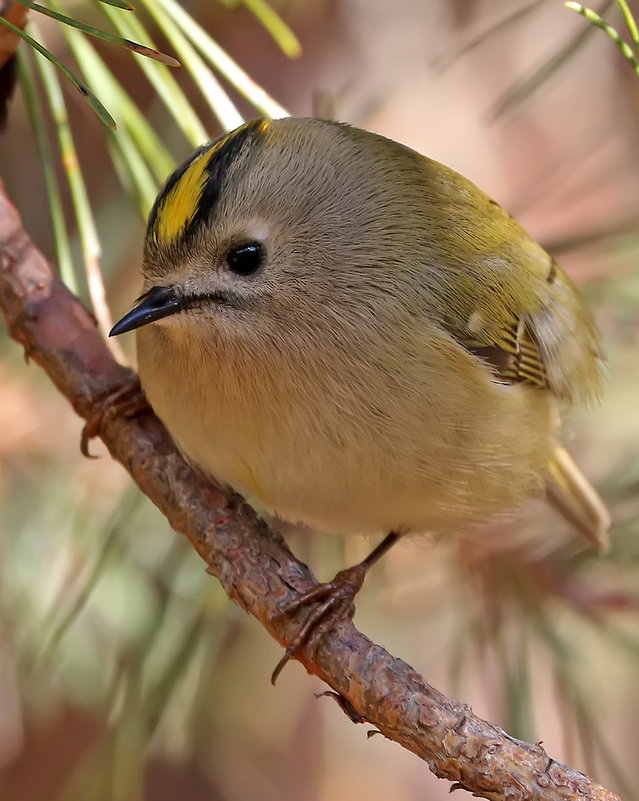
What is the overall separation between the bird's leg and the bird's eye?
264 millimetres

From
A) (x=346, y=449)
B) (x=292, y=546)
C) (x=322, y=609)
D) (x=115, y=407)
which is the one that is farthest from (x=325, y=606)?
(x=292, y=546)

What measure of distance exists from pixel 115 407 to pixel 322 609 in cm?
26

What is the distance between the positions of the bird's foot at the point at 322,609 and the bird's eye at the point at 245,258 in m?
0.26

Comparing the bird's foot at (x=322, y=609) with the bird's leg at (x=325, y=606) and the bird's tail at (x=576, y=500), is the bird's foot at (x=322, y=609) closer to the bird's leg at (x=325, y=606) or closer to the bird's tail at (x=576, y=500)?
the bird's leg at (x=325, y=606)

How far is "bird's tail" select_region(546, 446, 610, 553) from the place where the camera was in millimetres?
1038

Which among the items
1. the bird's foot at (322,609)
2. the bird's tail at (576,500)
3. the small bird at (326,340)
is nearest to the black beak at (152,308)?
the small bird at (326,340)

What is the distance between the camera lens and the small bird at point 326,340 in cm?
76

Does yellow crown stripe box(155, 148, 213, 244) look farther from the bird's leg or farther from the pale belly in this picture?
the bird's leg

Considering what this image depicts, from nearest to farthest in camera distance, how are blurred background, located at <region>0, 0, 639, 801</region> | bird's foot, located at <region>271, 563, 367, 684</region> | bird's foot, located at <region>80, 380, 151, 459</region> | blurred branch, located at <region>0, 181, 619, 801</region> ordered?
1. blurred branch, located at <region>0, 181, 619, 801</region>
2. bird's foot, located at <region>271, 563, 367, 684</region>
3. bird's foot, located at <region>80, 380, 151, 459</region>
4. blurred background, located at <region>0, 0, 639, 801</region>

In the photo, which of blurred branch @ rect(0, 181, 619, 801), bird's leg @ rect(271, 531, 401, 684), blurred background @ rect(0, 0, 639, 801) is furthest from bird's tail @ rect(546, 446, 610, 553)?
blurred branch @ rect(0, 181, 619, 801)

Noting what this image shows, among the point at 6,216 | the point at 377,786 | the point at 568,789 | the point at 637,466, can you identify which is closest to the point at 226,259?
the point at 6,216

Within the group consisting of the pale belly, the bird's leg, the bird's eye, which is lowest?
the bird's leg

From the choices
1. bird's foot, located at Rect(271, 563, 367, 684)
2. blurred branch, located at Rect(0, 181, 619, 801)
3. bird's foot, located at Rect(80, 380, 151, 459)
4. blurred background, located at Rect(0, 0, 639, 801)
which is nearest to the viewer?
blurred branch, located at Rect(0, 181, 619, 801)

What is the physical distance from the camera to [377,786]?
1.61m
